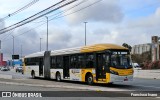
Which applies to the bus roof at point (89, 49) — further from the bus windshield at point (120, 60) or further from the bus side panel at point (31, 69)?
the bus side panel at point (31, 69)

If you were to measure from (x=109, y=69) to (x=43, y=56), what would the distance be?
527 inches

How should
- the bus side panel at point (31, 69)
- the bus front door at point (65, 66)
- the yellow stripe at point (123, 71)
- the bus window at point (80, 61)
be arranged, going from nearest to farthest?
the yellow stripe at point (123, 71) → the bus window at point (80, 61) → the bus front door at point (65, 66) → the bus side panel at point (31, 69)

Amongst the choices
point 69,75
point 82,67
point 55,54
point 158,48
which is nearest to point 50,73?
point 55,54

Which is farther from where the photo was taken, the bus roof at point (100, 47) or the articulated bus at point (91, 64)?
the bus roof at point (100, 47)

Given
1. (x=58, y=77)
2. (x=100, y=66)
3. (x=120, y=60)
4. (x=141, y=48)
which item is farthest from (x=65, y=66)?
(x=141, y=48)

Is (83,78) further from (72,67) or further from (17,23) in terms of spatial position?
(17,23)

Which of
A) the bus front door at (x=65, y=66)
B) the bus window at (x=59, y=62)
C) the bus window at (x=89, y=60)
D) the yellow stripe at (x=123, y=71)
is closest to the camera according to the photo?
the yellow stripe at (x=123, y=71)

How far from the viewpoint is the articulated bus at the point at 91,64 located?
2536cm

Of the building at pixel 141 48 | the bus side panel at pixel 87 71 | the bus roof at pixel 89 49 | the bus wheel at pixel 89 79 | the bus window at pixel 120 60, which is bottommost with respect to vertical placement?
the bus wheel at pixel 89 79

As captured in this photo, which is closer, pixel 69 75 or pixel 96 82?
pixel 96 82

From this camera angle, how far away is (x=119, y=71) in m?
25.2

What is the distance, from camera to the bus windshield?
2533 centimetres

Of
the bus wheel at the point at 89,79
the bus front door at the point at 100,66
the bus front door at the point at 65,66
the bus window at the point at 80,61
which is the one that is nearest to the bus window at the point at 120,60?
the bus front door at the point at 100,66

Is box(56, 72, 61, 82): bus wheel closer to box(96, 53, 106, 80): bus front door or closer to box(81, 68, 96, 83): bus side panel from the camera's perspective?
box(81, 68, 96, 83): bus side panel
